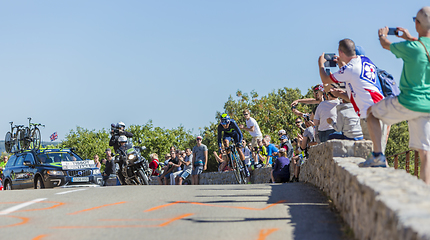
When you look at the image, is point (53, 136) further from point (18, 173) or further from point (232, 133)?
point (232, 133)

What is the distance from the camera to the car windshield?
727 inches

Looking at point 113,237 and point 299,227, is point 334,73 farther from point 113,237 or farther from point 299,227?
point 113,237

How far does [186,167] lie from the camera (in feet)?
63.4

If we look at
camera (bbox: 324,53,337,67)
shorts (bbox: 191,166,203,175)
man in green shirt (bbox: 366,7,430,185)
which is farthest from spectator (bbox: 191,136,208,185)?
man in green shirt (bbox: 366,7,430,185)

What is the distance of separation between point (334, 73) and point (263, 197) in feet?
6.85

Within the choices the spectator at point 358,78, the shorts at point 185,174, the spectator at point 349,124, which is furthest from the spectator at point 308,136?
the shorts at point 185,174

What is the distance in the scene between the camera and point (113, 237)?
515 cm

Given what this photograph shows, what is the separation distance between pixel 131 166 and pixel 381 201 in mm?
12441

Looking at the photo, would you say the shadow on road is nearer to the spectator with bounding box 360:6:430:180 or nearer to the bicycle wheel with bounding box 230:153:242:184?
the spectator with bounding box 360:6:430:180

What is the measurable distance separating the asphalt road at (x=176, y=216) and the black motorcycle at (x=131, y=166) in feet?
20.3

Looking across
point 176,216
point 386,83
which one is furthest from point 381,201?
point 386,83

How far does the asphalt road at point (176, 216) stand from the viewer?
5.22 metres

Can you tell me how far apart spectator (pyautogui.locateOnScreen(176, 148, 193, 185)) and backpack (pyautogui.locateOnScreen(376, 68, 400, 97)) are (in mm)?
11859

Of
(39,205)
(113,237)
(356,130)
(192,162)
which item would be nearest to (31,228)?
(113,237)
